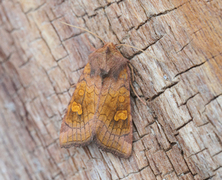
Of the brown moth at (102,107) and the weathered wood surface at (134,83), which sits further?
the brown moth at (102,107)

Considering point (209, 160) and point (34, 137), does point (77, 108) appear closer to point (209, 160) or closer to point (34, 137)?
point (34, 137)

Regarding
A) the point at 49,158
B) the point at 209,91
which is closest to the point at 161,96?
the point at 209,91

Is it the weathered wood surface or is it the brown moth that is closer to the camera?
the weathered wood surface
